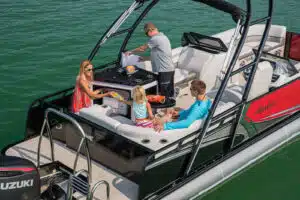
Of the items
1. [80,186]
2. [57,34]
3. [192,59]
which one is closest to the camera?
[80,186]

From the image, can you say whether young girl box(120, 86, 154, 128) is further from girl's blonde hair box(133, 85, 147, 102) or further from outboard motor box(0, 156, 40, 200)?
outboard motor box(0, 156, 40, 200)

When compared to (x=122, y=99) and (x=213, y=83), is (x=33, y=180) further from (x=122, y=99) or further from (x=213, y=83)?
(x=213, y=83)

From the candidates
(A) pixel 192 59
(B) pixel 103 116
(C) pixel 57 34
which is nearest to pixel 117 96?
(B) pixel 103 116

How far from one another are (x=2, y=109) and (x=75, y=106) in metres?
3.31

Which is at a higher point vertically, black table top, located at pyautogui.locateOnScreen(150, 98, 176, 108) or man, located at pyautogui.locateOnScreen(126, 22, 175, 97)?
man, located at pyautogui.locateOnScreen(126, 22, 175, 97)

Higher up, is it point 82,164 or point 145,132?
point 145,132

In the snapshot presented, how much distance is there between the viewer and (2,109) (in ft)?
30.2

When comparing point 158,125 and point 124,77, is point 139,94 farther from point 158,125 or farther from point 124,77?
point 124,77

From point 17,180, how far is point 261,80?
425 centimetres

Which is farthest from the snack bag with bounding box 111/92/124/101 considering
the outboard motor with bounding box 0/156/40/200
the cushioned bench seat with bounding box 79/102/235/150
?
the outboard motor with bounding box 0/156/40/200

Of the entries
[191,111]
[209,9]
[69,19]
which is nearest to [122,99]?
[191,111]

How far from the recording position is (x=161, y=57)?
22.9 ft

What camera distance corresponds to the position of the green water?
9.97 metres

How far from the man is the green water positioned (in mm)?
1940
